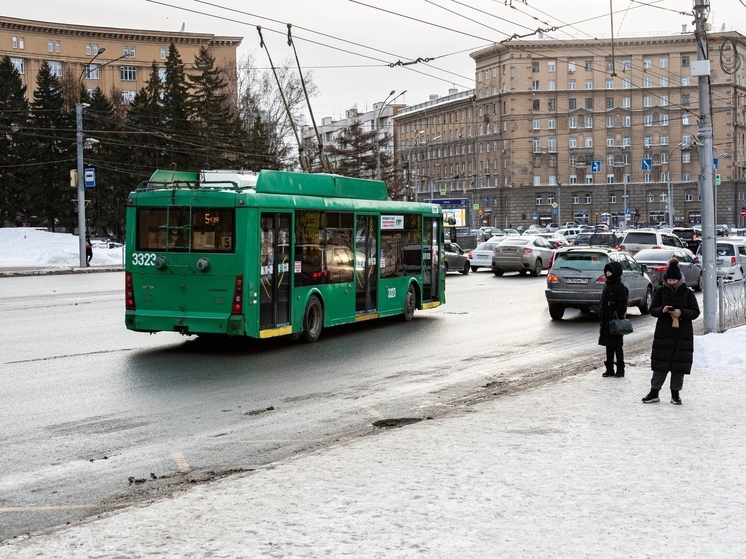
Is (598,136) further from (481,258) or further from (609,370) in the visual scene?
(609,370)

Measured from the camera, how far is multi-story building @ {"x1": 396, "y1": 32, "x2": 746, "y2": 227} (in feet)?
416

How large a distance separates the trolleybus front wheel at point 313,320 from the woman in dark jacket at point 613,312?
533 cm

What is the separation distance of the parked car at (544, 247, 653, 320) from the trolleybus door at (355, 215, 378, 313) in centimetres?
484

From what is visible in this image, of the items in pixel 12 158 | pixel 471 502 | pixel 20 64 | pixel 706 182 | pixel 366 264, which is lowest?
pixel 471 502

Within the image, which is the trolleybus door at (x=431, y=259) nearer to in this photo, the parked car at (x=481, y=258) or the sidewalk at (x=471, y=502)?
the sidewalk at (x=471, y=502)

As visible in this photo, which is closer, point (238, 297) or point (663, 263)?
point (238, 297)

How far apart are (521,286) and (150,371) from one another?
22465 millimetres

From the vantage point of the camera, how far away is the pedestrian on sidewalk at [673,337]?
11.2 m

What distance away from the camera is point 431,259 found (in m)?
22.2

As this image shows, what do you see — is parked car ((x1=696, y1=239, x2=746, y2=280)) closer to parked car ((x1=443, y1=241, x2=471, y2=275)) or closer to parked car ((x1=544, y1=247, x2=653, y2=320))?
parked car ((x1=544, y1=247, x2=653, y2=320))

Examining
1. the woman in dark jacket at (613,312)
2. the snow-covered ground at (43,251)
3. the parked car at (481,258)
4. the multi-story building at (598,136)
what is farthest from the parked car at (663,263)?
the multi-story building at (598,136)

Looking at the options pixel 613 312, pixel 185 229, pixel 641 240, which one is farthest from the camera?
pixel 641 240

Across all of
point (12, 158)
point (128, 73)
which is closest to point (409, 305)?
point (12, 158)

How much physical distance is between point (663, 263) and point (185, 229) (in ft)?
57.5
